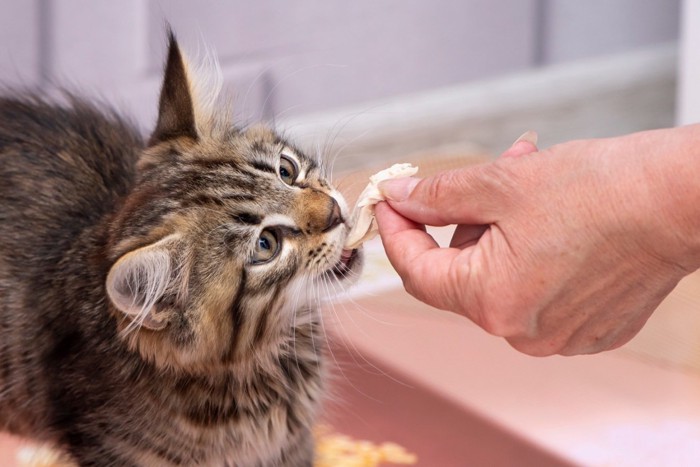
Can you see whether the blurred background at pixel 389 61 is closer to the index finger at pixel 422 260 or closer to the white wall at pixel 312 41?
the white wall at pixel 312 41

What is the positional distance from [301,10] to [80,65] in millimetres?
665

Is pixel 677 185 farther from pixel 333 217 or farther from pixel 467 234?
pixel 333 217

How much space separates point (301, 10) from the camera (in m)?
2.62

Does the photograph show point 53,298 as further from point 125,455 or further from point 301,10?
point 301,10

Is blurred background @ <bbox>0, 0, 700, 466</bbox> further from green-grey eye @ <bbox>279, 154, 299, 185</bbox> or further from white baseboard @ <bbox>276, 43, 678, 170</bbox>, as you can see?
green-grey eye @ <bbox>279, 154, 299, 185</bbox>

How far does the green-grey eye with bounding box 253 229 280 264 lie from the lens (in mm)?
1225

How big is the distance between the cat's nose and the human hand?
0.15m

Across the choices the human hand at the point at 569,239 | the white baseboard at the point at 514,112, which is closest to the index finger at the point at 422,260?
the human hand at the point at 569,239

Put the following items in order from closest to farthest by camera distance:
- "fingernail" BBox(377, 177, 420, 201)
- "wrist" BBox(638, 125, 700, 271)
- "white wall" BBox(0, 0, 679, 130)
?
1. "wrist" BBox(638, 125, 700, 271)
2. "fingernail" BBox(377, 177, 420, 201)
3. "white wall" BBox(0, 0, 679, 130)

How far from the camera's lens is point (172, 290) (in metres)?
1.17

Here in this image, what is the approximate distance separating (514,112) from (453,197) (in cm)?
199

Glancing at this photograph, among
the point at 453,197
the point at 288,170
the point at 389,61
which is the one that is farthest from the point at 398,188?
the point at 389,61

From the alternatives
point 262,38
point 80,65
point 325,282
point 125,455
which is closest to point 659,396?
point 325,282

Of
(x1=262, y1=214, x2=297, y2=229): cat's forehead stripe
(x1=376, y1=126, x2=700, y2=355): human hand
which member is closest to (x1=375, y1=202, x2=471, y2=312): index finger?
(x1=376, y1=126, x2=700, y2=355): human hand
